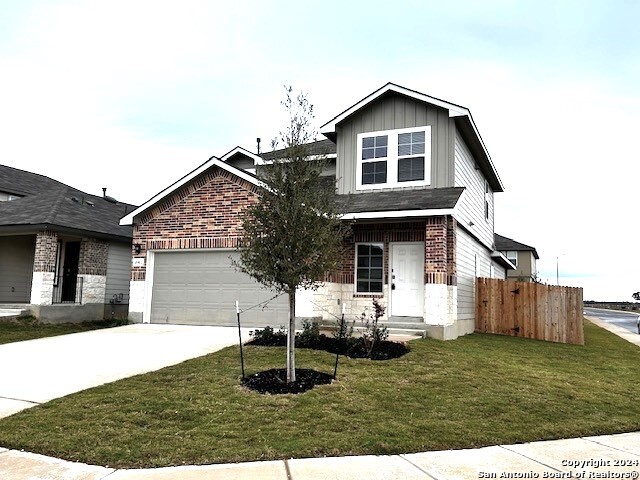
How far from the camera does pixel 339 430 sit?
17.5 ft

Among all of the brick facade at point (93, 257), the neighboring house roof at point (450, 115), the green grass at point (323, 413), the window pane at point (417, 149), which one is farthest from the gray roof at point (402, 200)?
the brick facade at point (93, 257)

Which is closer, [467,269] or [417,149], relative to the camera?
[417,149]

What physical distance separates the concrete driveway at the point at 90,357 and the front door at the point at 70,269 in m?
5.26

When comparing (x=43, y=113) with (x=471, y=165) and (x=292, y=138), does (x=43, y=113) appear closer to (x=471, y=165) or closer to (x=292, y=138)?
(x=292, y=138)

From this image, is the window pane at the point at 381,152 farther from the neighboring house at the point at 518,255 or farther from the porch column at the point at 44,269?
the neighboring house at the point at 518,255

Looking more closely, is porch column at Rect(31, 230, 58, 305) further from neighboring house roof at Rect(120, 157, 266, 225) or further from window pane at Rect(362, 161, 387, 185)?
window pane at Rect(362, 161, 387, 185)

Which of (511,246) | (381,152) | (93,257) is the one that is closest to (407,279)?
(381,152)

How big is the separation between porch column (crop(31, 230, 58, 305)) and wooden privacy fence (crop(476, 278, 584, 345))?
44.0 ft

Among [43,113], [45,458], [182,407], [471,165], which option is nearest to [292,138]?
[182,407]

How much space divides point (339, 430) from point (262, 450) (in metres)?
0.96

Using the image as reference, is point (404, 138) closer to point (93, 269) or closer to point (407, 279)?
point (407, 279)

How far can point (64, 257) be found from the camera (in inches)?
709

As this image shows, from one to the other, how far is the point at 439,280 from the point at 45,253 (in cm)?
1193

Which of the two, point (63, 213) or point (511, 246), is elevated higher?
point (511, 246)
